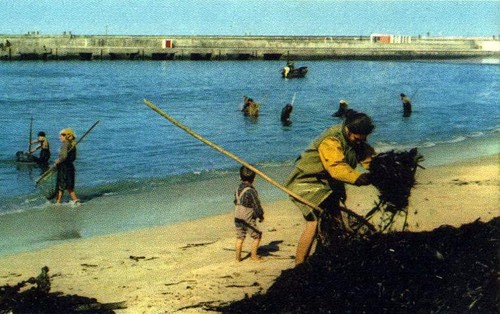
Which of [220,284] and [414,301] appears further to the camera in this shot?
[220,284]

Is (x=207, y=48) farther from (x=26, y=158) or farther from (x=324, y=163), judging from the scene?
(x=324, y=163)

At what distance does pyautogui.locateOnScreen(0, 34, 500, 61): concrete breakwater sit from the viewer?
92688 mm

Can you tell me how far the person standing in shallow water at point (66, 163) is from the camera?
41.1ft

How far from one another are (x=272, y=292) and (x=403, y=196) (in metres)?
1.39

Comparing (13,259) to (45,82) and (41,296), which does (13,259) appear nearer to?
(41,296)

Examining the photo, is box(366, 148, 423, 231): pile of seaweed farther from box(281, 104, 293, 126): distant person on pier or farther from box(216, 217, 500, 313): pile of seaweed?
box(281, 104, 293, 126): distant person on pier

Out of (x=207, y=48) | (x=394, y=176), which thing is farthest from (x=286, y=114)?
(x=207, y=48)

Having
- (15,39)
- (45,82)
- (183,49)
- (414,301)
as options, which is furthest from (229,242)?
(15,39)

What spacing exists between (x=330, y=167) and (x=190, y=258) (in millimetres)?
3196

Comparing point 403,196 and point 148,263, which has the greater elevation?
point 403,196

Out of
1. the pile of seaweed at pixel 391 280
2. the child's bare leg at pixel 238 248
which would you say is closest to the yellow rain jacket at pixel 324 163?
the pile of seaweed at pixel 391 280

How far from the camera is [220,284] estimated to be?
7.05 metres

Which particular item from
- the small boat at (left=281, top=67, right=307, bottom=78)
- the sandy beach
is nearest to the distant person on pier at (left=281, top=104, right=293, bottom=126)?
the sandy beach

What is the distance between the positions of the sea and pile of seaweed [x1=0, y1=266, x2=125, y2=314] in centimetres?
397
